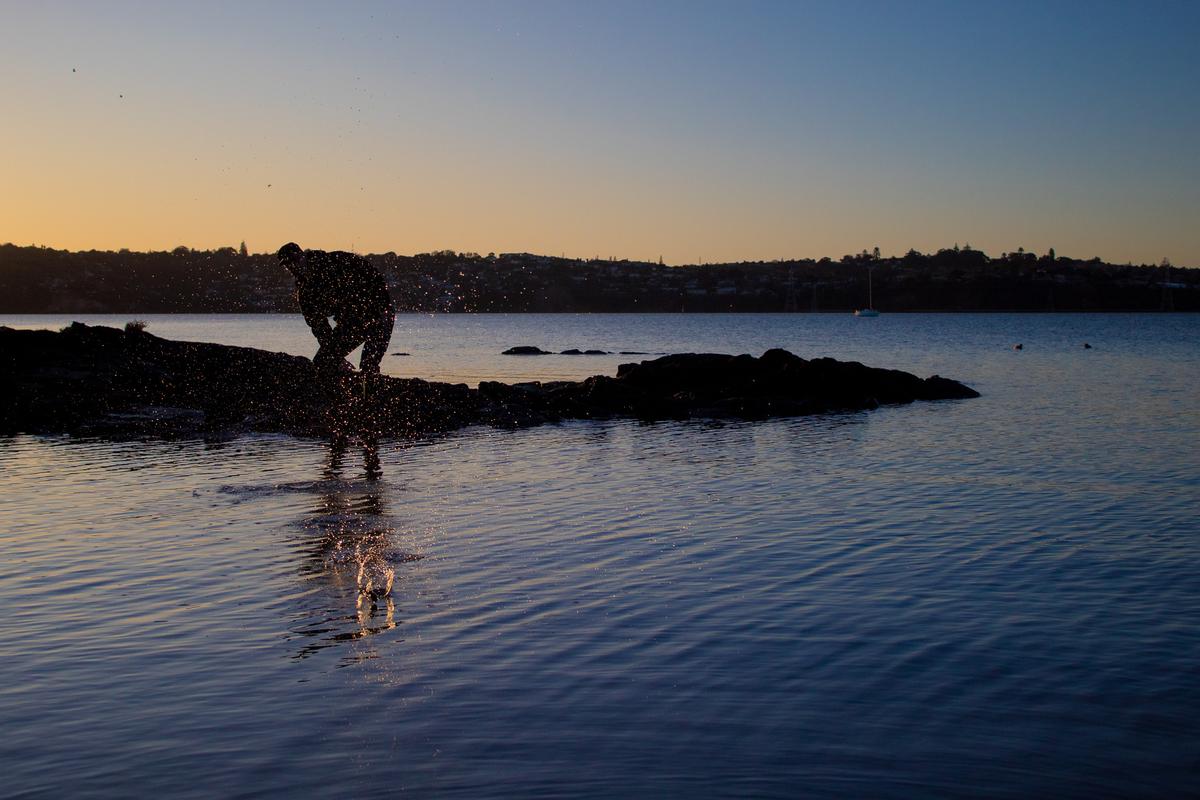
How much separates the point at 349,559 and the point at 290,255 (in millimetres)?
14104

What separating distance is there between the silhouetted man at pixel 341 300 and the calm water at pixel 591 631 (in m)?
5.99

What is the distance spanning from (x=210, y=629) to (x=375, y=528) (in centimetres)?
492

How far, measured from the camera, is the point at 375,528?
14.4 metres

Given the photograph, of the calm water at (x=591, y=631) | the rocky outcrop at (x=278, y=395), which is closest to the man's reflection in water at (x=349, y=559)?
the calm water at (x=591, y=631)

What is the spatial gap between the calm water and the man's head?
5.95 metres

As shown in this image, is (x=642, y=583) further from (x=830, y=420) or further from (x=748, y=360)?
(x=748, y=360)

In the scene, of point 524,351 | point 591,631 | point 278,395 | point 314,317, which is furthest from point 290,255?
point 524,351

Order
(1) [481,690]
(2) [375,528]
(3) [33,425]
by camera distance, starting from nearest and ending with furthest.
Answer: (1) [481,690]
(2) [375,528]
(3) [33,425]

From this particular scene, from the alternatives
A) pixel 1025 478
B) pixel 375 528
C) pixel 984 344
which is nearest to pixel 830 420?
pixel 1025 478

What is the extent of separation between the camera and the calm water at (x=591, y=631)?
671cm

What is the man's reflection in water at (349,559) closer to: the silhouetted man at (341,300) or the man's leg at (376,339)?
the silhouetted man at (341,300)

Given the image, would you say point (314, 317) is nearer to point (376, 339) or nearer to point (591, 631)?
point (376, 339)

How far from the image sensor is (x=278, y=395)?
28.6 meters

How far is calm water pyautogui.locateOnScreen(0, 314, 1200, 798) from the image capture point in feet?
22.0
